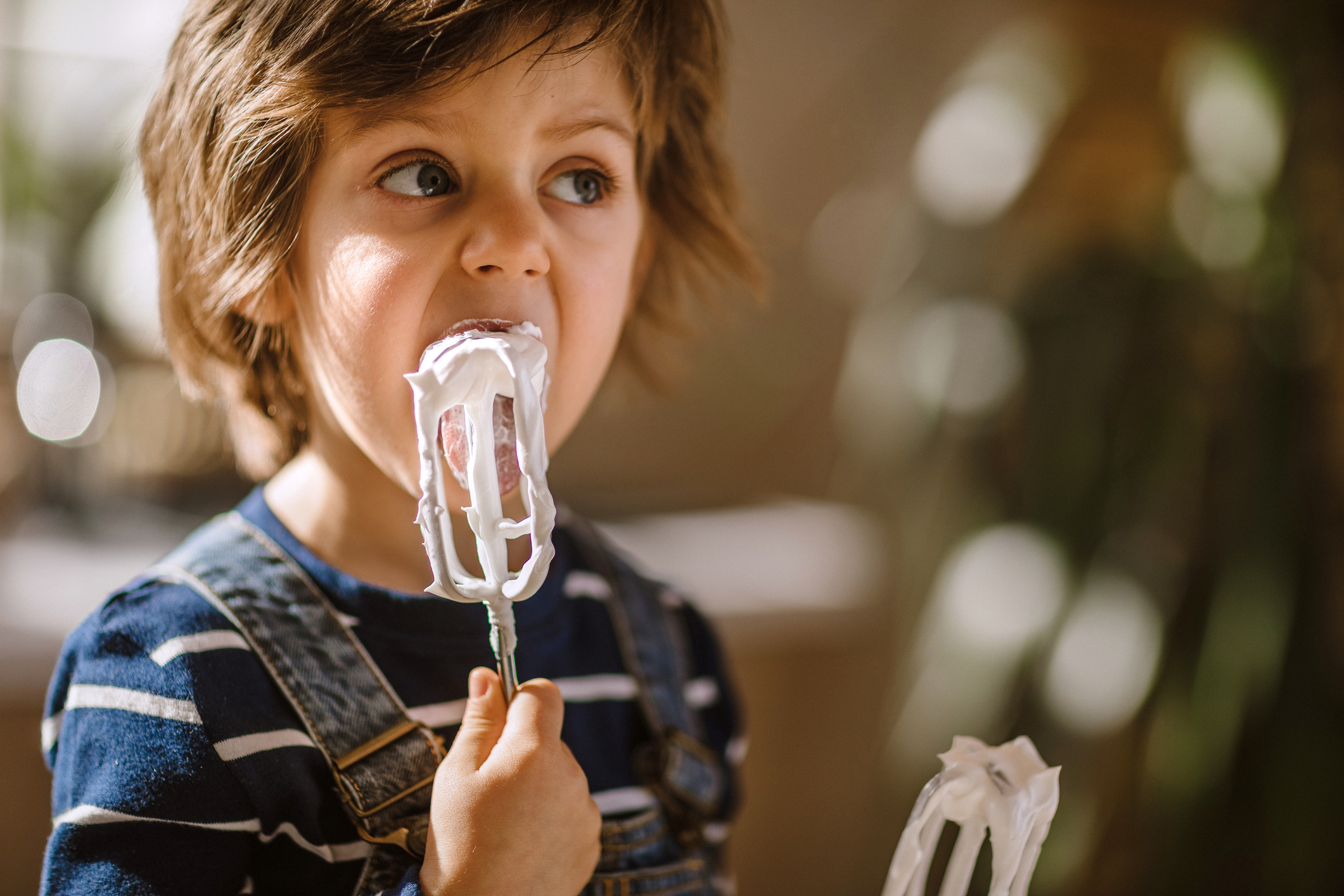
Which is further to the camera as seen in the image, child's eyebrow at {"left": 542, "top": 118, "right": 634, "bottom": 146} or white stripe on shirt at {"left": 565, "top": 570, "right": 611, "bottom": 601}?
white stripe on shirt at {"left": 565, "top": 570, "right": 611, "bottom": 601}

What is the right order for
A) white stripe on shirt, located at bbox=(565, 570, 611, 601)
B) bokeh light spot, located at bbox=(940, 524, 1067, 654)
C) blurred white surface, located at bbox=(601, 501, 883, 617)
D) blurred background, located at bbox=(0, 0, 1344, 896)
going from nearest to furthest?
white stripe on shirt, located at bbox=(565, 570, 611, 601) → blurred background, located at bbox=(0, 0, 1344, 896) → bokeh light spot, located at bbox=(940, 524, 1067, 654) → blurred white surface, located at bbox=(601, 501, 883, 617)

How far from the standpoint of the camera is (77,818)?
0.44m

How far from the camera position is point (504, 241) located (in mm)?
447

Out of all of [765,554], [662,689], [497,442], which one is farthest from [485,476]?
[765,554]

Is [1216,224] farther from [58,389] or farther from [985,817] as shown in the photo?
[58,389]

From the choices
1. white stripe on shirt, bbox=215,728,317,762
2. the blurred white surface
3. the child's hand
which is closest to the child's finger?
the child's hand

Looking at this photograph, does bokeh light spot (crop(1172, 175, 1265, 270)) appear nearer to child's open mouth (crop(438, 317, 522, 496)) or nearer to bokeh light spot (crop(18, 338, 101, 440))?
child's open mouth (crop(438, 317, 522, 496))

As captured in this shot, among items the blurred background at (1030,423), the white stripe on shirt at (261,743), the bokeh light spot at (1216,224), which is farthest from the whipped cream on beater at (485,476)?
the bokeh light spot at (1216,224)

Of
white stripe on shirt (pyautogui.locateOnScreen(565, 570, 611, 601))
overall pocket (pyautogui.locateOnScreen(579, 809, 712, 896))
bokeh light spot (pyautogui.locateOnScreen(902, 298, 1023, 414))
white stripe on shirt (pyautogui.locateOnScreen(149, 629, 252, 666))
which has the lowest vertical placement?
overall pocket (pyautogui.locateOnScreen(579, 809, 712, 896))

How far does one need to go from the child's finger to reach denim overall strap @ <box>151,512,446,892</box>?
0.08m

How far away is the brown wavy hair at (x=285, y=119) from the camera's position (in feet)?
1.49

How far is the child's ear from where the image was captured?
1.67 feet

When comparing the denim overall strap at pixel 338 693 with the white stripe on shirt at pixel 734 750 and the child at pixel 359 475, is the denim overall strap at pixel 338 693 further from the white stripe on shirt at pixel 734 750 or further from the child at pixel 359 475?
the white stripe on shirt at pixel 734 750

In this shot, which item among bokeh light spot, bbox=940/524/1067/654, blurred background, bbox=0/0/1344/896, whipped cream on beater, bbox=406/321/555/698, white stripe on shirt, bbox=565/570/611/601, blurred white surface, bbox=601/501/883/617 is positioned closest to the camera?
whipped cream on beater, bbox=406/321/555/698
